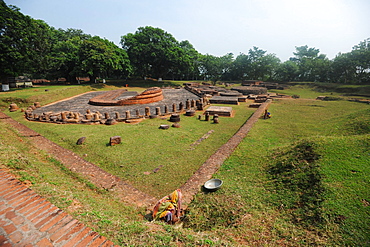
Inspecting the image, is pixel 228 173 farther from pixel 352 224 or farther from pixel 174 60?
pixel 174 60

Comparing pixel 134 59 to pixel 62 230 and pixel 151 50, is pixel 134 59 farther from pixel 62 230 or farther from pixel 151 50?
pixel 62 230

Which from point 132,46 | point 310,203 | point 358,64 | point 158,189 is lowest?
point 158,189

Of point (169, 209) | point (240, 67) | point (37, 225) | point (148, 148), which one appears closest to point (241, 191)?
point (169, 209)

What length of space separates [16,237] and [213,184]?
394 centimetres

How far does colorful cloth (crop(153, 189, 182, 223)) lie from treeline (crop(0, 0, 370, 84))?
79.5 feet

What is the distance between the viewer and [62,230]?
279 centimetres

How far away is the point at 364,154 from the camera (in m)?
4.93

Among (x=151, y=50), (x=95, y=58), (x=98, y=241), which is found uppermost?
(x=151, y=50)

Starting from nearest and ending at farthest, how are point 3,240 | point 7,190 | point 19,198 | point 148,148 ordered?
1. point 3,240
2. point 19,198
3. point 7,190
4. point 148,148

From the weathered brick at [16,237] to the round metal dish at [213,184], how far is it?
3.64 metres

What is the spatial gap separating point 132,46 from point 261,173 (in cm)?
3683

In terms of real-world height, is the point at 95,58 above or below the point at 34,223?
above

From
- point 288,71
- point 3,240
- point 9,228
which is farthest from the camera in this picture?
point 288,71

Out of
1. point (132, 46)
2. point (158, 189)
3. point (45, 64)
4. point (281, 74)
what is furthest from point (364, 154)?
point (281, 74)
